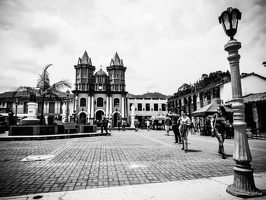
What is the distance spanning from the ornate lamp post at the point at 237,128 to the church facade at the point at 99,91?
37015 millimetres

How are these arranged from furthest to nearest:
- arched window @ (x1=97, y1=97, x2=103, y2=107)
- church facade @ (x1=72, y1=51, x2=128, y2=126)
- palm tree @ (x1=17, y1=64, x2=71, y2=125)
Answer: arched window @ (x1=97, y1=97, x2=103, y2=107), church facade @ (x1=72, y1=51, x2=128, y2=126), palm tree @ (x1=17, y1=64, x2=71, y2=125)

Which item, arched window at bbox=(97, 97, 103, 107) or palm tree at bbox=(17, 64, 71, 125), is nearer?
palm tree at bbox=(17, 64, 71, 125)

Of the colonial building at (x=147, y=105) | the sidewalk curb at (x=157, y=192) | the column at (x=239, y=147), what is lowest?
the sidewalk curb at (x=157, y=192)

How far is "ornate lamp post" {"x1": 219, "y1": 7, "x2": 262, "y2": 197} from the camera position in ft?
8.57

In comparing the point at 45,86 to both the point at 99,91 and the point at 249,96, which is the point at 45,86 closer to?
the point at 249,96

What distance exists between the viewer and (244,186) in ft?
8.58

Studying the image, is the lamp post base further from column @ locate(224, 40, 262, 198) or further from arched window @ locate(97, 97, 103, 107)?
arched window @ locate(97, 97, 103, 107)

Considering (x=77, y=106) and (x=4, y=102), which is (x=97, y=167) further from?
(x=4, y=102)

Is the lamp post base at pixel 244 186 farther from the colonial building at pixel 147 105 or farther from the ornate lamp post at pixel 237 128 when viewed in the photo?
the colonial building at pixel 147 105

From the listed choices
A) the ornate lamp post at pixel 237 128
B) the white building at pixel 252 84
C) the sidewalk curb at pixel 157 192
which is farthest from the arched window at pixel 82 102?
the ornate lamp post at pixel 237 128

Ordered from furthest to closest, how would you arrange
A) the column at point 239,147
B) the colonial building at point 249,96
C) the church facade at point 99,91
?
the church facade at point 99,91 < the colonial building at point 249,96 < the column at point 239,147

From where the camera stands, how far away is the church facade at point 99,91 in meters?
40.7

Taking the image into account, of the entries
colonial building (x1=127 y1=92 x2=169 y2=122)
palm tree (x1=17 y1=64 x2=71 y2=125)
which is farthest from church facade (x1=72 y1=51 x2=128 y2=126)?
palm tree (x1=17 y1=64 x2=71 y2=125)

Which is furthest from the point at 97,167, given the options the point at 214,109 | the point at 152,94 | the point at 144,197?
the point at 152,94
